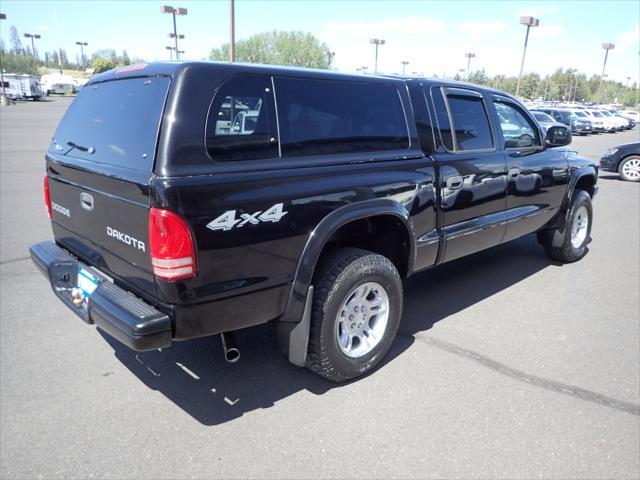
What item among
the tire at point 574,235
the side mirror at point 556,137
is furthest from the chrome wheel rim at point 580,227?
the side mirror at point 556,137

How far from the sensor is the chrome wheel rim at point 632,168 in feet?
43.1

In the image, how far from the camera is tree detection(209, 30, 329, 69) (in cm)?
7675

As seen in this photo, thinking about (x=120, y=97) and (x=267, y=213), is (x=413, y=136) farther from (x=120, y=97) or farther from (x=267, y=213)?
(x=120, y=97)

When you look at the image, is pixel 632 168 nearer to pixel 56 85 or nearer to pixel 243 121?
pixel 243 121

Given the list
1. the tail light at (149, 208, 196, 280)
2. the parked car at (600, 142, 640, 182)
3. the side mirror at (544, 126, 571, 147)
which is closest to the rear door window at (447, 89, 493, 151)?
the side mirror at (544, 126, 571, 147)

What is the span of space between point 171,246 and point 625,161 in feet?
47.1

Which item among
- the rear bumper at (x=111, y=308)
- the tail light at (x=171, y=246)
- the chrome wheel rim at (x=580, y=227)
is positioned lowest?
the chrome wheel rim at (x=580, y=227)

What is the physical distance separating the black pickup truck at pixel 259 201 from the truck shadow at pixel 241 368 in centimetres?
35

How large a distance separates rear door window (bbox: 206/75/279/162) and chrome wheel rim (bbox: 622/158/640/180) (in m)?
13.6

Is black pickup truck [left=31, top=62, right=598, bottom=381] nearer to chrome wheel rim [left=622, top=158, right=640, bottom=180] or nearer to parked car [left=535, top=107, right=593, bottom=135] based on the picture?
chrome wheel rim [left=622, top=158, right=640, bottom=180]

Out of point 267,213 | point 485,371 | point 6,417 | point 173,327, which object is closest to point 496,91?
point 485,371

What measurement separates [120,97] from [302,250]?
141cm

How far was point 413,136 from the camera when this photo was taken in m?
3.61

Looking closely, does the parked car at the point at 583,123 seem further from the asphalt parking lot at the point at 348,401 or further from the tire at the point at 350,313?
the tire at the point at 350,313
